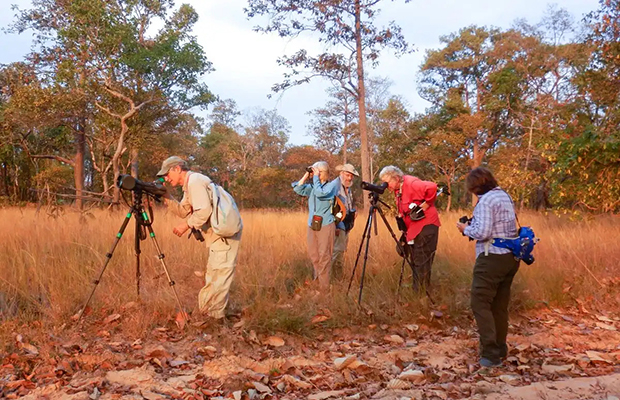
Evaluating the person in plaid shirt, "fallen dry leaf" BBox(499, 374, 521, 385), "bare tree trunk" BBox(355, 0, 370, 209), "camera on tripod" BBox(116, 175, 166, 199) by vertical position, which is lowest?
"fallen dry leaf" BBox(499, 374, 521, 385)

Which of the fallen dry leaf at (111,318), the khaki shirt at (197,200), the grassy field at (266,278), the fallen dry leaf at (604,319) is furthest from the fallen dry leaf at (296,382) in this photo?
the fallen dry leaf at (604,319)

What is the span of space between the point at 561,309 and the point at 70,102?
14.6m

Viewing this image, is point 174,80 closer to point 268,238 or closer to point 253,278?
point 268,238

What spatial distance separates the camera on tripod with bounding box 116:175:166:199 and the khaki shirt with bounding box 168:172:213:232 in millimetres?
228

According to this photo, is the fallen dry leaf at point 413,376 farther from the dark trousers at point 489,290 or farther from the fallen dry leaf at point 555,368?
the fallen dry leaf at point 555,368

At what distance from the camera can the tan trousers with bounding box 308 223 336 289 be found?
5633 millimetres

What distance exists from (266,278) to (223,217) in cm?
168

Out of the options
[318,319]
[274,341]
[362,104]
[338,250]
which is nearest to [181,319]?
[274,341]

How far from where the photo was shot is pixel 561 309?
5.41m

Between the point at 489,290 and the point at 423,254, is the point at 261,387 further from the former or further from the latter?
the point at 423,254

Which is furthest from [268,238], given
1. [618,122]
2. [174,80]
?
[174,80]

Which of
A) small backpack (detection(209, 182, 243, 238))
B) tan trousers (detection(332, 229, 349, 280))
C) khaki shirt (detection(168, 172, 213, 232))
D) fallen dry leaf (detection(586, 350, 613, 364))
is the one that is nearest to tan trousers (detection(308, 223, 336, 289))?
tan trousers (detection(332, 229, 349, 280))

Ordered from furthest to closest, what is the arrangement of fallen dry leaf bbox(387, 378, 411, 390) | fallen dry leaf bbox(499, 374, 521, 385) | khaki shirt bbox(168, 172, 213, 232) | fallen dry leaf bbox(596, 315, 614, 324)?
fallen dry leaf bbox(596, 315, 614, 324)
khaki shirt bbox(168, 172, 213, 232)
fallen dry leaf bbox(499, 374, 521, 385)
fallen dry leaf bbox(387, 378, 411, 390)

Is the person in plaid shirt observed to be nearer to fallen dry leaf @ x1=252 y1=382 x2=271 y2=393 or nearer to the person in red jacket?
the person in red jacket
